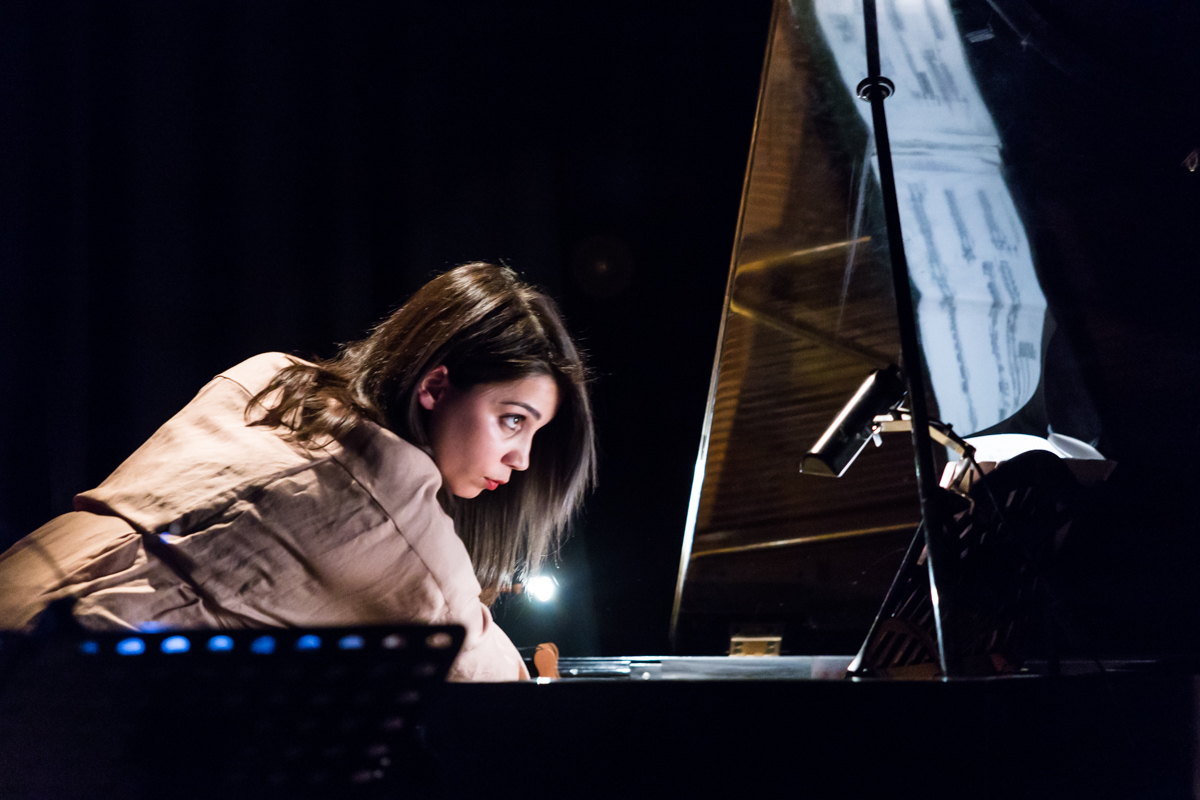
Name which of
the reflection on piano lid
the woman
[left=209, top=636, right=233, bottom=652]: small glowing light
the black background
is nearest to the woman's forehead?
the woman

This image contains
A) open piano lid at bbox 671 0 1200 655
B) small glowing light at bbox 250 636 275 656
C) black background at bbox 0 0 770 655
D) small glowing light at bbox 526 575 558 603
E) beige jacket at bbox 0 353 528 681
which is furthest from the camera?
small glowing light at bbox 526 575 558 603

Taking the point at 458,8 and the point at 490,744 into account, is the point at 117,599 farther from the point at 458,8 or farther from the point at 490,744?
the point at 458,8

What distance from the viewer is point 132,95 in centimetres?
220

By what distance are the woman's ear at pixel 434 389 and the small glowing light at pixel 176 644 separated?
72cm

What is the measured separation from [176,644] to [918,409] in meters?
0.75

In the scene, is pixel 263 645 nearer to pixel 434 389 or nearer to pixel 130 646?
pixel 130 646

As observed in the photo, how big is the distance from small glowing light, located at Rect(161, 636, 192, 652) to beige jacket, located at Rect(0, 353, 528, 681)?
0.77 feet

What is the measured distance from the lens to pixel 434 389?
4.03 feet

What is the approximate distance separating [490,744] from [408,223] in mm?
2459

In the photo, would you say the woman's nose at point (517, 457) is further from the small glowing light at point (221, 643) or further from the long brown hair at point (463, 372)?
the small glowing light at point (221, 643)

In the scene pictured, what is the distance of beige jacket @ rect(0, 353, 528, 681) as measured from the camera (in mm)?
737

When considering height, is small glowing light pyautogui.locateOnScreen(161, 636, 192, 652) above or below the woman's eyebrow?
below

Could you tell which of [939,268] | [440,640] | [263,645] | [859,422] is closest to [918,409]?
[859,422]

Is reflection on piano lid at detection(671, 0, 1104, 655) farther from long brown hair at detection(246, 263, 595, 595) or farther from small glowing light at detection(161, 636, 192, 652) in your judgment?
small glowing light at detection(161, 636, 192, 652)
